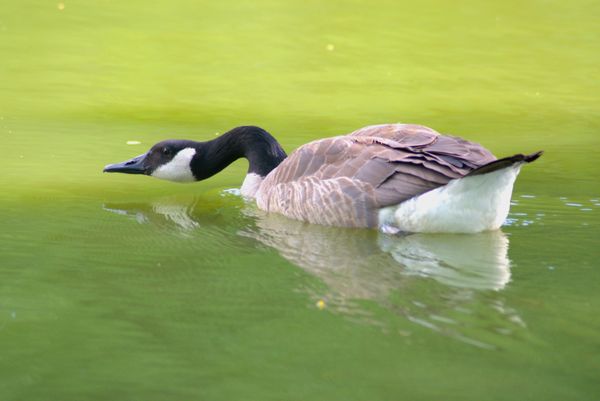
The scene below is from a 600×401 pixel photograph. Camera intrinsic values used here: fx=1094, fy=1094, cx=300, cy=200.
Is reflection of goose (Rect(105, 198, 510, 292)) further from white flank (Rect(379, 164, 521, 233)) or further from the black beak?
the black beak

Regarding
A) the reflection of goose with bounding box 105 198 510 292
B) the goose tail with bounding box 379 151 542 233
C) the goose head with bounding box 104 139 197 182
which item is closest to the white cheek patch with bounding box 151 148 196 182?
the goose head with bounding box 104 139 197 182

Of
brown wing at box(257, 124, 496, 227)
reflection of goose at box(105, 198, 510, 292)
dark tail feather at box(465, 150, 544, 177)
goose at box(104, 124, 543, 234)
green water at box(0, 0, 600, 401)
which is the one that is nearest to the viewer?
green water at box(0, 0, 600, 401)

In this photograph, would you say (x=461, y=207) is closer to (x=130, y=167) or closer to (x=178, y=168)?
(x=178, y=168)

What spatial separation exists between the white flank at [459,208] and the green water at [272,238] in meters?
0.12

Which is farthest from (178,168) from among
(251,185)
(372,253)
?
(372,253)

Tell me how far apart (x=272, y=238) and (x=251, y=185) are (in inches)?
56.5

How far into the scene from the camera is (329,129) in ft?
37.1

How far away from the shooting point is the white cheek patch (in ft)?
31.1

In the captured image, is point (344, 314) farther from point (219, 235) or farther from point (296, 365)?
point (219, 235)

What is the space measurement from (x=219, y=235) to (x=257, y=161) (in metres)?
1.58

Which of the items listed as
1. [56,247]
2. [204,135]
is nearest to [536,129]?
[204,135]

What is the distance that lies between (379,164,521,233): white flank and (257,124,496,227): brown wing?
0.23 feet

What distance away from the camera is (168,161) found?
9.49m

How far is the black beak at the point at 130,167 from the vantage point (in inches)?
367
